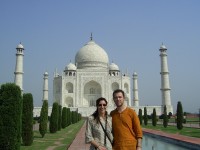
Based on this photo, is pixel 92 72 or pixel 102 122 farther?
pixel 92 72

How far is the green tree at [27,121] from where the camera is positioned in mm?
8539

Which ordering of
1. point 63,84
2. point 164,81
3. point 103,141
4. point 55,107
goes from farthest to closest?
point 63,84 → point 164,81 → point 55,107 → point 103,141

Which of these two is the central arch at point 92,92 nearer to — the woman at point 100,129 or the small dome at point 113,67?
the small dome at point 113,67

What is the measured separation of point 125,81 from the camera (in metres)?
34.1

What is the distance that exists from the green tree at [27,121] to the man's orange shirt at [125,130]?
6.28 m

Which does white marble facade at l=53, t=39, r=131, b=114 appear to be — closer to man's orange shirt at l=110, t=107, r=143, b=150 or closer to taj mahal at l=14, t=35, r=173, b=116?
taj mahal at l=14, t=35, r=173, b=116

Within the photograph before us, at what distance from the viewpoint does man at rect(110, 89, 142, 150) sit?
2783mm

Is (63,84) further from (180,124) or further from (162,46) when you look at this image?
(180,124)

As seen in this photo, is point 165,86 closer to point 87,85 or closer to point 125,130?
point 87,85

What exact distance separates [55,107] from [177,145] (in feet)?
22.9

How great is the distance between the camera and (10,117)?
6598mm

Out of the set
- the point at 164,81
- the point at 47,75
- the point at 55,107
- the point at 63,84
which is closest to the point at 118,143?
the point at 55,107

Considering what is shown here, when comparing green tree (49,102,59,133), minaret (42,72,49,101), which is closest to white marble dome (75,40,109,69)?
minaret (42,72,49,101)

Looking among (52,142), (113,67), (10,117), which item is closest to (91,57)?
(113,67)
